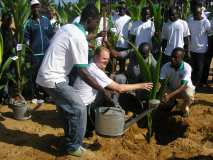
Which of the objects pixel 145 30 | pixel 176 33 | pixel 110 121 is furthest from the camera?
pixel 145 30

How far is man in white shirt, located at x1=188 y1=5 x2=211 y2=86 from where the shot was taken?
703cm

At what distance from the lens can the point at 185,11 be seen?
30.2ft

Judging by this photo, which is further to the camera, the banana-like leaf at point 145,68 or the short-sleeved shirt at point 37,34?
the short-sleeved shirt at point 37,34

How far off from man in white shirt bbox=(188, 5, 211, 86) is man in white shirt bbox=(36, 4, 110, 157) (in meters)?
3.18

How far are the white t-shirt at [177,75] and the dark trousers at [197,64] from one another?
57.5 inches

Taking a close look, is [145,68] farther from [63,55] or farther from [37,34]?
[37,34]

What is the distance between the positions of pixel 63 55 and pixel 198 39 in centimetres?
347

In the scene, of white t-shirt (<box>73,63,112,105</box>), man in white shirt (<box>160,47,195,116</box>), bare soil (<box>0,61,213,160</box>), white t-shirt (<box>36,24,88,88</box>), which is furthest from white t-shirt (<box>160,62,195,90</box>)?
white t-shirt (<box>36,24,88,88</box>)

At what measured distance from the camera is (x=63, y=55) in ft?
14.2

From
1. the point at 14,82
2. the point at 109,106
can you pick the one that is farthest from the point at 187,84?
the point at 14,82

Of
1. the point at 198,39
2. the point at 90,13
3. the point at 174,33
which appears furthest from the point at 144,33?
the point at 90,13

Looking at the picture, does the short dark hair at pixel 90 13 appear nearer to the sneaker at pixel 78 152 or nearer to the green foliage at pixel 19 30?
the sneaker at pixel 78 152

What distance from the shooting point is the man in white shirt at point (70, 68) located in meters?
4.20

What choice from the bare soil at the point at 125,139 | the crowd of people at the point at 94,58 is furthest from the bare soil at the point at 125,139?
the crowd of people at the point at 94,58
